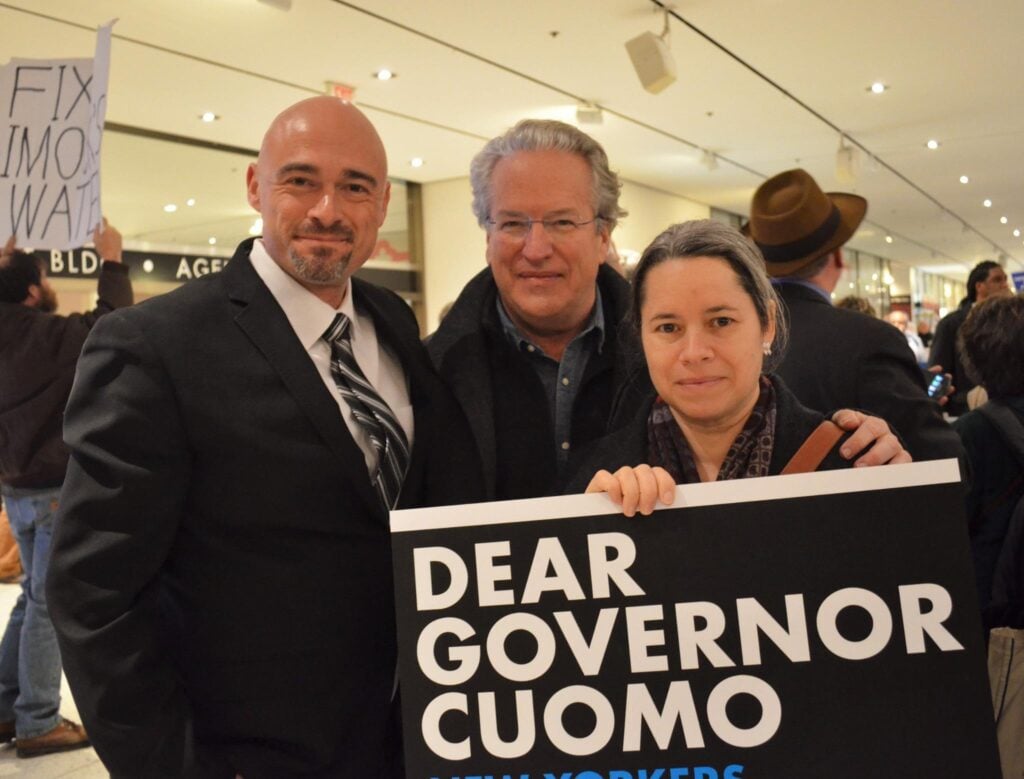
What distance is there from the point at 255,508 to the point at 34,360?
2.71 metres

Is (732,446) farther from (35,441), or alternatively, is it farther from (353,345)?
(35,441)

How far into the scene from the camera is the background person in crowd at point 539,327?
178 cm

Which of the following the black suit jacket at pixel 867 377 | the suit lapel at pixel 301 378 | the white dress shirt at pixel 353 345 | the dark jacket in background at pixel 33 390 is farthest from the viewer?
the dark jacket in background at pixel 33 390

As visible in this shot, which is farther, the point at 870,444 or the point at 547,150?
the point at 547,150

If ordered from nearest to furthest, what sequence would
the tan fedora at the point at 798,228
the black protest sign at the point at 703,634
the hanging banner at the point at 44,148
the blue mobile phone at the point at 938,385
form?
the black protest sign at the point at 703,634, the tan fedora at the point at 798,228, the hanging banner at the point at 44,148, the blue mobile phone at the point at 938,385

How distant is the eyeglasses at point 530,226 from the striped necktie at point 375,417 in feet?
1.31

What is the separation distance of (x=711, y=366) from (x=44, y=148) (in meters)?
2.26

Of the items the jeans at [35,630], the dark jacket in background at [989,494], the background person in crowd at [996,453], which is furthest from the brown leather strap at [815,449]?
the jeans at [35,630]

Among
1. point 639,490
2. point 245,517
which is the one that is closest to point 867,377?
point 639,490

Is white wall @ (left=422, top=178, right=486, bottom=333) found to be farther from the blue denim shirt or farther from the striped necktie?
the striped necktie

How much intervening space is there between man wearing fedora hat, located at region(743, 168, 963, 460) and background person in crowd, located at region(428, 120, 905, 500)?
0.50 metres

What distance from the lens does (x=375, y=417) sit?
155 cm

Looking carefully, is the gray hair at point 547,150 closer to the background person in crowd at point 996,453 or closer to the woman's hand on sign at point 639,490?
the woman's hand on sign at point 639,490

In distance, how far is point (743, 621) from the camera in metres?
1.17
